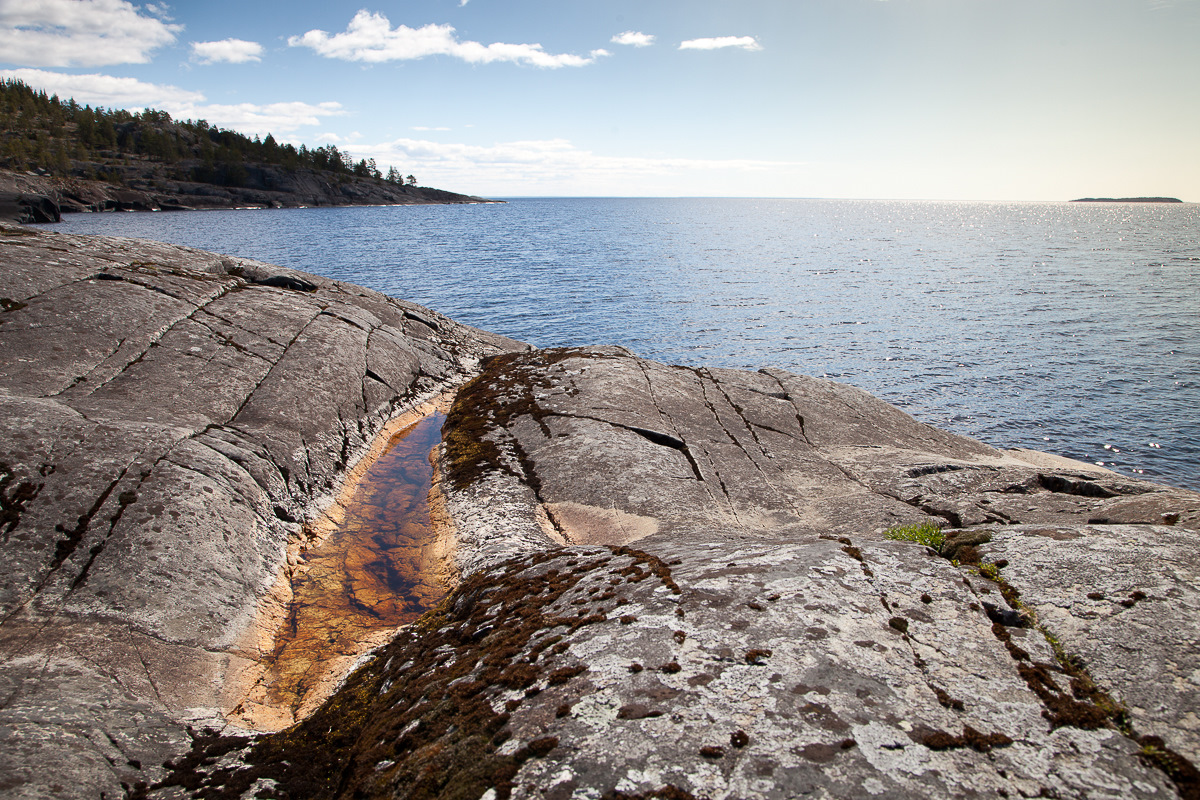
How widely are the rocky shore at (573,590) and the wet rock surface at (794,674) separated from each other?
Result: 5cm

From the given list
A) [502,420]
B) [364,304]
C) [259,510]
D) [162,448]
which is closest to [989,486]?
[502,420]

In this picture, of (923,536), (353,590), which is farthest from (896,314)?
(353,590)

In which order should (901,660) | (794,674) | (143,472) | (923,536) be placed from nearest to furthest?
1. (794,674)
2. (901,660)
3. (923,536)
4. (143,472)

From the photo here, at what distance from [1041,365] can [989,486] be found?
4018cm

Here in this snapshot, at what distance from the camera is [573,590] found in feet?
38.7

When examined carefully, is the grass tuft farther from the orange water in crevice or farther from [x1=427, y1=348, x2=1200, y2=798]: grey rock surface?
the orange water in crevice

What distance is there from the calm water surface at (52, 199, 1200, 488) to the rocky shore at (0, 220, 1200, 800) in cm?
1561

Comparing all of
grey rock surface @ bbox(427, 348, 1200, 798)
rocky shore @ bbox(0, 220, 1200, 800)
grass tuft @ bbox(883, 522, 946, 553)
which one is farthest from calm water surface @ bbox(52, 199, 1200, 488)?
grass tuft @ bbox(883, 522, 946, 553)

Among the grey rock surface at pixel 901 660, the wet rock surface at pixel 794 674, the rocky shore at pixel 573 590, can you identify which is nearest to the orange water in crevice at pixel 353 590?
the rocky shore at pixel 573 590

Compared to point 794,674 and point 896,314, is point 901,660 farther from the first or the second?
point 896,314

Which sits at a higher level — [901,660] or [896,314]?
[896,314]

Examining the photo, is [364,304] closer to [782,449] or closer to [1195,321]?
[782,449]

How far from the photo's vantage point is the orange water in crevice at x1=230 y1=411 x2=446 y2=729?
12.9 metres

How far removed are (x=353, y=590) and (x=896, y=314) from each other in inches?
2739
